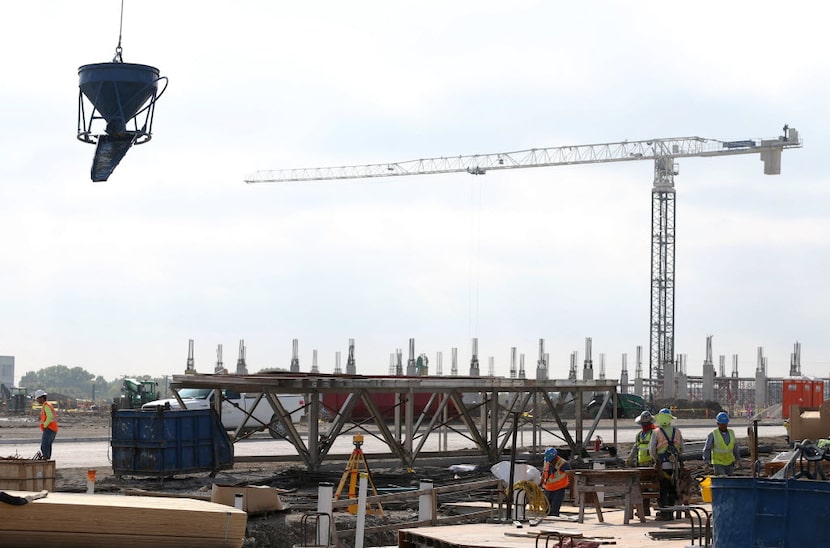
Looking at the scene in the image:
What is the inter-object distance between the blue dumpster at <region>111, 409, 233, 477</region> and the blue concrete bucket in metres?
8.40

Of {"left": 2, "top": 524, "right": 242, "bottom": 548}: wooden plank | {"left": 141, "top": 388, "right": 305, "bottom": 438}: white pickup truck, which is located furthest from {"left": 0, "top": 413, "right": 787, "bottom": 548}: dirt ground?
{"left": 141, "top": 388, "right": 305, "bottom": 438}: white pickup truck

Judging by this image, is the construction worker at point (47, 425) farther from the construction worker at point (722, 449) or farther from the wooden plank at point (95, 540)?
the construction worker at point (722, 449)

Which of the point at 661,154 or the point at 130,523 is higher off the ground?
the point at 661,154

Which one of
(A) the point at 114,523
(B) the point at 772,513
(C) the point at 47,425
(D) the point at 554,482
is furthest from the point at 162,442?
(B) the point at 772,513

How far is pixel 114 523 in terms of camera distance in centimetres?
1655

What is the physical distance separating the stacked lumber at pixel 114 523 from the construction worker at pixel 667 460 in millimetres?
6827

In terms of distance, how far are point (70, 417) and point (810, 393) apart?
3975cm

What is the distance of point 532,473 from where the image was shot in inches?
848

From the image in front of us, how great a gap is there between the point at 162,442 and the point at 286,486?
116 inches

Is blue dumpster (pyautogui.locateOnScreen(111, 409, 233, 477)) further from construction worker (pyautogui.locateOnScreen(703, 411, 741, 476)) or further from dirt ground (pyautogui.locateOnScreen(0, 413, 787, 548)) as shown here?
construction worker (pyautogui.locateOnScreen(703, 411, 741, 476))

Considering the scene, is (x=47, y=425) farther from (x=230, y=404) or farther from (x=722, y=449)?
(x=230, y=404)

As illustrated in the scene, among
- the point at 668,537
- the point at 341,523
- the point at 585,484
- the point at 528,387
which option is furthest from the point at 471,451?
the point at 668,537

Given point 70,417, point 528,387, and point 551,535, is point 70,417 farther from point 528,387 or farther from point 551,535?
point 551,535

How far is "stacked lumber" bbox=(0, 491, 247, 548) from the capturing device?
16125mm
